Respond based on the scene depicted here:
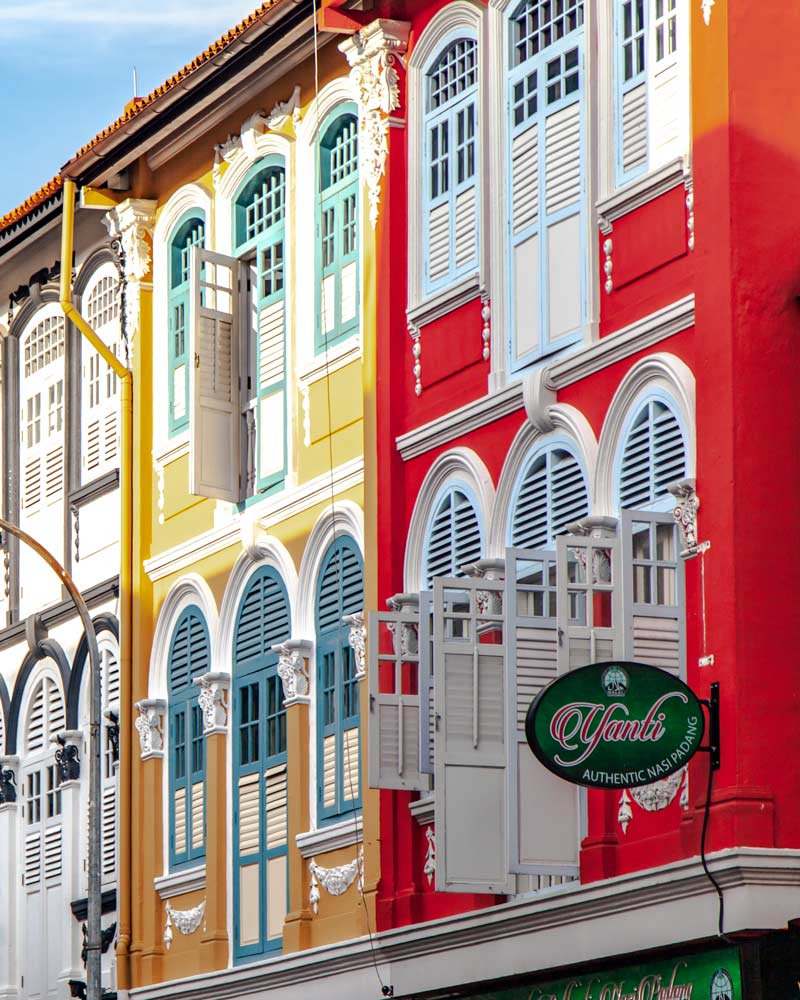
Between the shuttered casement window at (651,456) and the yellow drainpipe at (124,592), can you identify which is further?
the yellow drainpipe at (124,592)

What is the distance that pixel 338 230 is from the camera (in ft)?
74.5

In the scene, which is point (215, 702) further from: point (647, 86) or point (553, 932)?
point (647, 86)

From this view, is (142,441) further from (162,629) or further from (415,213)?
(415,213)

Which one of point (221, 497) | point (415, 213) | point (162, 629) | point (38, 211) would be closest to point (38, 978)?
point (162, 629)

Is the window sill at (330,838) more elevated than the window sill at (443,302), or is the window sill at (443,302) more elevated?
the window sill at (443,302)

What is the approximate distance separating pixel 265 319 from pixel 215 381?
2.28 ft

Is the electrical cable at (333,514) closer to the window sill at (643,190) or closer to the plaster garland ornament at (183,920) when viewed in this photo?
the plaster garland ornament at (183,920)

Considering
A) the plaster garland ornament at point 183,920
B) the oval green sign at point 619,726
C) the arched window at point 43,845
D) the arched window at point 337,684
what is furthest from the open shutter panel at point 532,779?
the arched window at point 43,845

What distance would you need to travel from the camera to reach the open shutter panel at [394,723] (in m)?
19.3

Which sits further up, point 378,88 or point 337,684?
point 378,88

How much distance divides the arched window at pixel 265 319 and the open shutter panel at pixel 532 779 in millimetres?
5704

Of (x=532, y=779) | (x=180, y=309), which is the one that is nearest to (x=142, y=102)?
(x=180, y=309)

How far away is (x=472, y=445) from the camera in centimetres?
2023

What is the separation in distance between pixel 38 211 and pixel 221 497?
5155 millimetres
